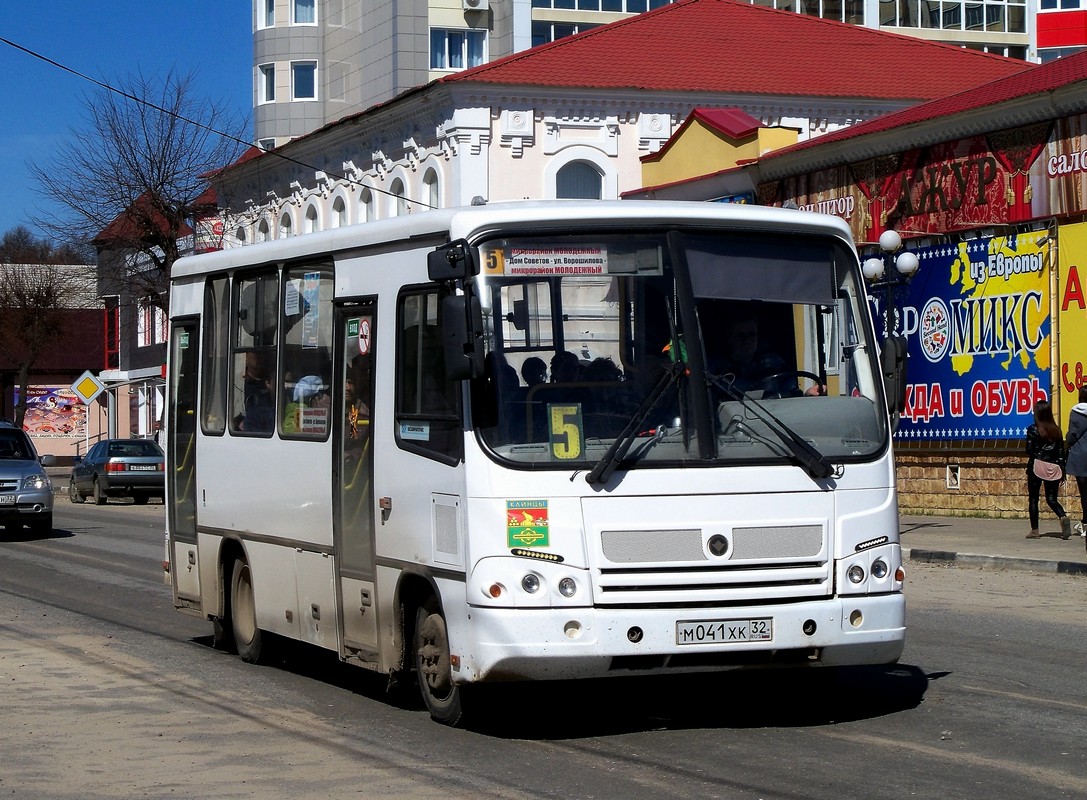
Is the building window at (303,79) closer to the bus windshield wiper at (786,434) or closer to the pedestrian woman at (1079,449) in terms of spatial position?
the pedestrian woman at (1079,449)

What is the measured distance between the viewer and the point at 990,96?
82.2 ft

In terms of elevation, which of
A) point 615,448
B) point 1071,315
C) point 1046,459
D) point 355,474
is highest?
point 1071,315

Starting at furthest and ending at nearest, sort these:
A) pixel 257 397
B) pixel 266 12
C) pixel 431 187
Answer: pixel 266 12 < pixel 431 187 < pixel 257 397

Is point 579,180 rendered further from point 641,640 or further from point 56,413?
point 56,413

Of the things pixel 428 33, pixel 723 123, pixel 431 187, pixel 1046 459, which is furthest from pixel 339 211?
pixel 1046 459

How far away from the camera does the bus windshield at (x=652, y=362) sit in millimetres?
8297

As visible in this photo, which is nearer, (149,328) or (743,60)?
(743,60)

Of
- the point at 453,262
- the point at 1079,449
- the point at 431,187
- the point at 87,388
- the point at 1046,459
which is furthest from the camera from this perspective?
the point at 87,388

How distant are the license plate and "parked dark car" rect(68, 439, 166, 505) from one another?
31156 mm

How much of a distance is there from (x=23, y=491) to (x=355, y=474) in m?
18.4

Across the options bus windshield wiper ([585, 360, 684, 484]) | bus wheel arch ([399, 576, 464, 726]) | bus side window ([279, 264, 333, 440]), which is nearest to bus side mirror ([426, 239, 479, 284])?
bus windshield wiper ([585, 360, 684, 484])

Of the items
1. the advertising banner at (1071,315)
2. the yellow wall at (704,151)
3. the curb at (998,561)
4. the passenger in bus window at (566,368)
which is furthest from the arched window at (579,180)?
the passenger in bus window at (566,368)

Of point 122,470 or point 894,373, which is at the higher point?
point 894,373

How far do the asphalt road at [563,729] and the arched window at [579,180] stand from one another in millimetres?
28330
